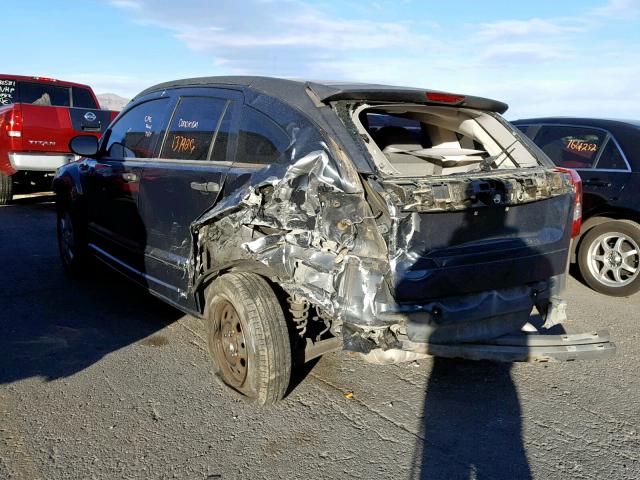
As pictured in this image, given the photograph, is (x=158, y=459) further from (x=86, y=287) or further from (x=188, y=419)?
(x=86, y=287)

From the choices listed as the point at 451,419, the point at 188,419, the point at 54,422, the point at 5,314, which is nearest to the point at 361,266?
the point at 451,419

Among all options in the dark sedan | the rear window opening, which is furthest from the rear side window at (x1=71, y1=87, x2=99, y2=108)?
the dark sedan

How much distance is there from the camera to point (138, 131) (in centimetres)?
488

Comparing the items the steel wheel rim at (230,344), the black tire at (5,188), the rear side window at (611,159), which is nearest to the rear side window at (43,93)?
the black tire at (5,188)

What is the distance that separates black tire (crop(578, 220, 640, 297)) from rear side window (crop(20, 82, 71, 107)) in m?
9.91

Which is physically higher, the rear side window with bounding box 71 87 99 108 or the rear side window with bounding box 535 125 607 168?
the rear side window with bounding box 71 87 99 108

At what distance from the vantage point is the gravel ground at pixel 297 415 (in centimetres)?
299

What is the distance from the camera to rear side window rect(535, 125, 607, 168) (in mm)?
6133

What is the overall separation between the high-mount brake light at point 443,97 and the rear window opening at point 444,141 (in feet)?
0.43

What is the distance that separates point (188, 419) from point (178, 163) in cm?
170

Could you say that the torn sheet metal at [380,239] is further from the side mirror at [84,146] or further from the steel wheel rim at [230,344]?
the side mirror at [84,146]

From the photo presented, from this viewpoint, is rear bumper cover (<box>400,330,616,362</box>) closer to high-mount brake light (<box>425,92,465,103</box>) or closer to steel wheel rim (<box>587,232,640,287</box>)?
high-mount brake light (<box>425,92,465,103</box>)

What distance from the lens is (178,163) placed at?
A: 13.5 feet

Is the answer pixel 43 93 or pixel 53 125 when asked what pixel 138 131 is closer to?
pixel 53 125
